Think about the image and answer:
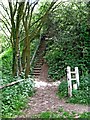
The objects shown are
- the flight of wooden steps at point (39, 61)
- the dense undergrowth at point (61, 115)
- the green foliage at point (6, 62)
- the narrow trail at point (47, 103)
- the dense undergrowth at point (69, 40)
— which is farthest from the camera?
the flight of wooden steps at point (39, 61)

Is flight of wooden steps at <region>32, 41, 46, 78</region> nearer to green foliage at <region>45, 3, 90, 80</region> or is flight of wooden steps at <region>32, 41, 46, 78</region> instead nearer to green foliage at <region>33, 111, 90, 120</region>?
green foliage at <region>45, 3, 90, 80</region>

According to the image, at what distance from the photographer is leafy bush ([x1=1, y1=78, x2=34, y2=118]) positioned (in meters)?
3.33

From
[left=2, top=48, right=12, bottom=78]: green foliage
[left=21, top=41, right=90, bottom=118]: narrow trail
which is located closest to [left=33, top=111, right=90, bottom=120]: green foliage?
[left=21, top=41, right=90, bottom=118]: narrow trail

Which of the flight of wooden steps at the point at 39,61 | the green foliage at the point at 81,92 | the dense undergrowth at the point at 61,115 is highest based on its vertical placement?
the flight of wooden steps at the point at 39,61

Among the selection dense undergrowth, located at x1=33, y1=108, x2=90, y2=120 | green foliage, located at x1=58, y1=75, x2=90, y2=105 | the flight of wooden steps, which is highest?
the flight of wooden steps

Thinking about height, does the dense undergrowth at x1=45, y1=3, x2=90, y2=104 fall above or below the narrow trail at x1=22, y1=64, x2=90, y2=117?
above

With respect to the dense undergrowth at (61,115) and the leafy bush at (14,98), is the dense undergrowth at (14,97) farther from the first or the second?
the dense undergrowth at (61,115)

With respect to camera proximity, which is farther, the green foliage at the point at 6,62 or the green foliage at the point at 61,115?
the green foliage at the point at 6,62

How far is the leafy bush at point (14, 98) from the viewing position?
3.33m

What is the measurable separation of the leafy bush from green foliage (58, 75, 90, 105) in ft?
2.10

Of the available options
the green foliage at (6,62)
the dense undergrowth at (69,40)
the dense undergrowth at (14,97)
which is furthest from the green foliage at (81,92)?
the green foliage at (6,62)

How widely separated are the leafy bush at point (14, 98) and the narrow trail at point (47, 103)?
13 centimetres

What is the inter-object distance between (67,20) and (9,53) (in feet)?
6.01

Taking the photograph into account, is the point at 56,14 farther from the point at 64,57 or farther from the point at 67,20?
the point at 64,57
